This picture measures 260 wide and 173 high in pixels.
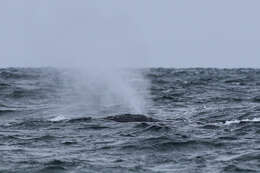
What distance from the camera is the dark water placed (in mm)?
20188

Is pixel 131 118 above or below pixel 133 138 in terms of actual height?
above

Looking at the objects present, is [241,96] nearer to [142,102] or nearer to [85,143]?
[142,102]

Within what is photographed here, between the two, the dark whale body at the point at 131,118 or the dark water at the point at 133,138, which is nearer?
the dark water at the point at 133,138

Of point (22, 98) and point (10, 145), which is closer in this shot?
point (10, 145)

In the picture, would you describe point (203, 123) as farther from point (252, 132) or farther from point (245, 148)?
point (245, 148)

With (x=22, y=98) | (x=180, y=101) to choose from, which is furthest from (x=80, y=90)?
(x=180, y=101)

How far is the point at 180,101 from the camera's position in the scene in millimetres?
43750

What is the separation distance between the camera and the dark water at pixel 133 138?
20188mm

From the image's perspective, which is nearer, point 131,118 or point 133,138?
point 133,138

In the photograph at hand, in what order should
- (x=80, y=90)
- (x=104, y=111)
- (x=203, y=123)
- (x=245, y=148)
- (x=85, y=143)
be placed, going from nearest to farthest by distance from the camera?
(x=245, y=148), (x=85, y=143), (x=203, y=123), (x=104, y=111), (x=80, y=90)

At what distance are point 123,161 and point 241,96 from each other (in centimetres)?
2751

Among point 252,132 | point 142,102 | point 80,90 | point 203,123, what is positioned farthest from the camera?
point 80,90

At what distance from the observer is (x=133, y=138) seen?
25344mm

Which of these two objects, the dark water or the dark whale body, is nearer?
the dark water
